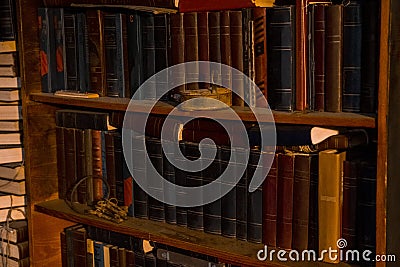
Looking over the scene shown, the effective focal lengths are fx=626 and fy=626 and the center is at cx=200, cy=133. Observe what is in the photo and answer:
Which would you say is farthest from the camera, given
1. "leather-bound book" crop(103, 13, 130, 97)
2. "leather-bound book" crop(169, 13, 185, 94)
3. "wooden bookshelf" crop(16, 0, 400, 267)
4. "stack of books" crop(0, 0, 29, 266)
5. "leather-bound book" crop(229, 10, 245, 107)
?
"stack of books" crop(0, 0, 29, 266)

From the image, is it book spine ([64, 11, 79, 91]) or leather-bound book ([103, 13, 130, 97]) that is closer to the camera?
leather-bound book ([103, 13, 130, 97])

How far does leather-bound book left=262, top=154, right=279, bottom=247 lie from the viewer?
1.43m

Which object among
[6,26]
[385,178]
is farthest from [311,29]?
[6,26]

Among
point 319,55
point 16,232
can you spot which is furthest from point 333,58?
point 16,232

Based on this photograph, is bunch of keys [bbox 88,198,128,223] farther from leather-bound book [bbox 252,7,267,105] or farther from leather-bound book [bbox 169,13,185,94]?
leather-bound book [bbox 252,7,267,105]

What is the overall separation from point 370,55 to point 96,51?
771 millimetres

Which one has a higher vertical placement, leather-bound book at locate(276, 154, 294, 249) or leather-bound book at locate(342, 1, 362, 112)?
leather-bound book at locate(342, 1, 362, 112)

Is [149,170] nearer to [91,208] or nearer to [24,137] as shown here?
[91,208]

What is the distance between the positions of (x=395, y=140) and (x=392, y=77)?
0.12 m

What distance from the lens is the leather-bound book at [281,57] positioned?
4.42 ft

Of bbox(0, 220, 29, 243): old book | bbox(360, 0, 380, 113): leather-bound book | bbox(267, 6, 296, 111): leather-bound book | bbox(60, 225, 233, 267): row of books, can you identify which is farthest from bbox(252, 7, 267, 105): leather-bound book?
bbox(0, 220, 29, 243): old book

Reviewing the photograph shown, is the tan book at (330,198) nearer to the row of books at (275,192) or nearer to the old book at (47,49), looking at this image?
the row of books at (275,192)

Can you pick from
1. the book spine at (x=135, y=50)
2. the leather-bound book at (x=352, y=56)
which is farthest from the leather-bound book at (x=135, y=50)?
the leather-bound book at (x=352, y=56)

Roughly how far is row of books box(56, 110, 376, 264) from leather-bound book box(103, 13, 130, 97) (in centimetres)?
12
